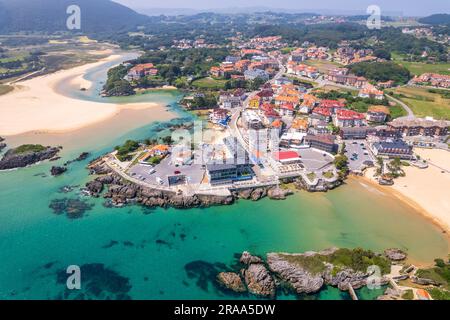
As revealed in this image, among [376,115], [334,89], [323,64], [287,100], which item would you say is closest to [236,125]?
[287,100]

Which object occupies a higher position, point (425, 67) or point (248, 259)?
point (425, 67)

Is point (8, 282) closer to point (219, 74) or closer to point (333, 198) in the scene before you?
point (333, 198)

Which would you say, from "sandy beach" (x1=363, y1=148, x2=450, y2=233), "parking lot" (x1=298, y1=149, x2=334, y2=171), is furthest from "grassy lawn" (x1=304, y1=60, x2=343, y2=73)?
"sandy beach" (x1=363, y1=148, x2=450, y2=233)

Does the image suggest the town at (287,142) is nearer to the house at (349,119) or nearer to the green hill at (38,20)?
the house at (349,119)

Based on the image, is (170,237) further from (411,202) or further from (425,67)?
(425,67)
